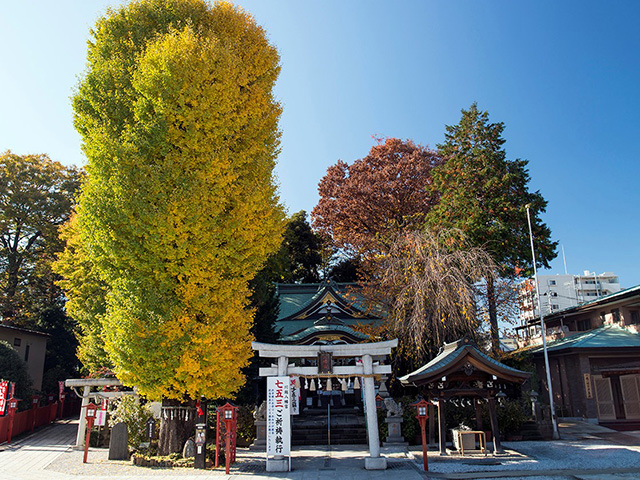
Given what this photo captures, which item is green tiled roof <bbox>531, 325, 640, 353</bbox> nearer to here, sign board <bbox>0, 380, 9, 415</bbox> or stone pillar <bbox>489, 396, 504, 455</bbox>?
stone pillar <bbox>489, 396, 504, 455</bbox>

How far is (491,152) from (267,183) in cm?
1364

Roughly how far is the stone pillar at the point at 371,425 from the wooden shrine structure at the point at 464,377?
1.86 metres

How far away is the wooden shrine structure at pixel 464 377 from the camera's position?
13.2 metres

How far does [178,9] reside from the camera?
582 inches

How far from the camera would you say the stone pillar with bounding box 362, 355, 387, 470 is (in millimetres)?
11570

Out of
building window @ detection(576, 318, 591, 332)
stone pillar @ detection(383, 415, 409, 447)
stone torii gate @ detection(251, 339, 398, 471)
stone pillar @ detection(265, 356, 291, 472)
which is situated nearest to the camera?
stone pillar @ detection(265, 356, 291, 472)

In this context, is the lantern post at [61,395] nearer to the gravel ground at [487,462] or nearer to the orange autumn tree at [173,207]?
the gravel ground at [487,462]

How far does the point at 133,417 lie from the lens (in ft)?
49.2

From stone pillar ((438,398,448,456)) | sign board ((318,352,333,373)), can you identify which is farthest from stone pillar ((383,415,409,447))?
sign board ((318,352,333,373))

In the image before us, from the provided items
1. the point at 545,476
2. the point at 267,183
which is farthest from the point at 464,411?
the point at 267,183

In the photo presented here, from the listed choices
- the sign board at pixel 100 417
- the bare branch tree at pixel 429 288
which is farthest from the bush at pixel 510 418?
the sign board at pixel 100 417

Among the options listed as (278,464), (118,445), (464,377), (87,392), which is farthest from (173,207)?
(464,377)

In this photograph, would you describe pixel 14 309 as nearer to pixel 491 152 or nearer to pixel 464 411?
pixel 464 411

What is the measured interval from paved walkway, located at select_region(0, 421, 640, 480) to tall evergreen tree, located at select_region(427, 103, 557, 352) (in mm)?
5930
